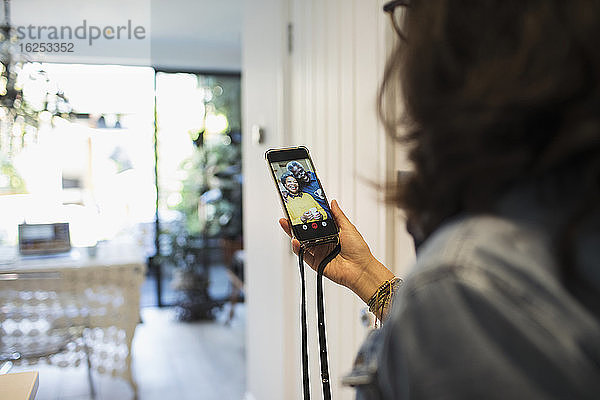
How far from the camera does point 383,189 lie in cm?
61

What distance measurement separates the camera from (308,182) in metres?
1.30

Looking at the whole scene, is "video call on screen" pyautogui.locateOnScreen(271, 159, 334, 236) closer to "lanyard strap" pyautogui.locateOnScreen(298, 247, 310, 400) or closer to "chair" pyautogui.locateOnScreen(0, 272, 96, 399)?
"lanyard strap" pyautogui.locateOnScreen(298, 247, 310, 400)

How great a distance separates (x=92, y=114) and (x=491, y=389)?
5.43m

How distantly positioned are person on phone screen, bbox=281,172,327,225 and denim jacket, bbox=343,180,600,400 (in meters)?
0.74

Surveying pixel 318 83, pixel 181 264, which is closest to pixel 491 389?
pixel 318 83

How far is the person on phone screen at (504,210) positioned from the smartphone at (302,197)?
26.5 inches

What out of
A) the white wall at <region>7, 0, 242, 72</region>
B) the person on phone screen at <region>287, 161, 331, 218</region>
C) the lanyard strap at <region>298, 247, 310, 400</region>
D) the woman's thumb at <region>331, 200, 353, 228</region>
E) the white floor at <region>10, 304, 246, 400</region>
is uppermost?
the white wall at <region>7, 0, 242, 72</region>

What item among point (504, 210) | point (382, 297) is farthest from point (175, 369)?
point (504, 210)

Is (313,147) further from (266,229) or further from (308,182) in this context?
(308,182)

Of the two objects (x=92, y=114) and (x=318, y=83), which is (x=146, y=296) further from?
(x=318, y=83)

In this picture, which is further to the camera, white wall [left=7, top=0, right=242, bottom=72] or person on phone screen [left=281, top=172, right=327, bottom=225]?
white wall [left=7, top=0, right=242, bottom=72]

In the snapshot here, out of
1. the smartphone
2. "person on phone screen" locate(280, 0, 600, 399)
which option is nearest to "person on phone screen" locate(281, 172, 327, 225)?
the smartphone

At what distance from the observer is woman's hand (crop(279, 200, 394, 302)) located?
114 centimetres

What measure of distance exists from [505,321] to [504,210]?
0.31 feet
